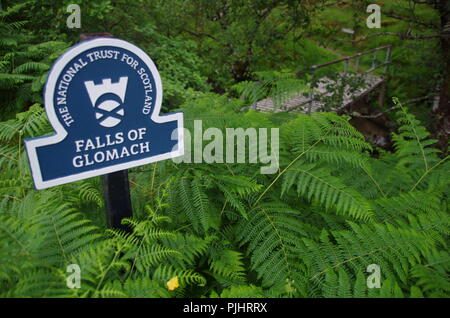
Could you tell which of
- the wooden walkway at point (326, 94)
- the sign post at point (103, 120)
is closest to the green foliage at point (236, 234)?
the sign post at point (103, 120)

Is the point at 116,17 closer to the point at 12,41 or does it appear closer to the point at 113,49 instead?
the point at 12,41

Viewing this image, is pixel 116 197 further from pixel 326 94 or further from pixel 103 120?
pixel 326 94

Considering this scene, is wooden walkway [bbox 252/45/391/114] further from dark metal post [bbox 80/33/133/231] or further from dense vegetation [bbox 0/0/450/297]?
dark metal post [bbox 80/33/133/231]

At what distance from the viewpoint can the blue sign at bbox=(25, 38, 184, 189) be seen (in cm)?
137

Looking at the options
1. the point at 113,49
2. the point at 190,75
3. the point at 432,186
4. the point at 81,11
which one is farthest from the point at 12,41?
the point at 432,186

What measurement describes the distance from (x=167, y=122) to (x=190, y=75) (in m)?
3.88

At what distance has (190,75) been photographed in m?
5.37

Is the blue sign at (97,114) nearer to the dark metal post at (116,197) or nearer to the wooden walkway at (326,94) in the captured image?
the dark metal post at (116,197)

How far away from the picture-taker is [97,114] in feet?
4.79

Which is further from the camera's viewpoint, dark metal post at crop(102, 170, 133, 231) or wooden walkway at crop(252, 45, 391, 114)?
→ wooden walkway at crop(252, 45, 391, 114)

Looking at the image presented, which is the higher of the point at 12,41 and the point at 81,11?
the point at 81,11

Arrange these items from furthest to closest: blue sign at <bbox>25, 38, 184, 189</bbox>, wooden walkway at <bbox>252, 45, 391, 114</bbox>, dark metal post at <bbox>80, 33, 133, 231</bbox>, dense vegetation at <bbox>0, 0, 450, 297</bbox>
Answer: wooden walkway at <bbox>252, 45, 391, 114</bbox>
dark metal post at <bbox>80, 33, 133, 231</bbox>
dense vegetation at <bbox>0, 0, 450, 297</bbox>
blue sign at <bbox>25, 38, 184, 189</bbox>

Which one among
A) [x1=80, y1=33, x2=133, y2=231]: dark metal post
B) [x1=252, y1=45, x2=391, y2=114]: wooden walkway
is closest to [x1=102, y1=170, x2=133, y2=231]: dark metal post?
[x1=80, y1=33, x2=133, y2=231]: dark metal post
